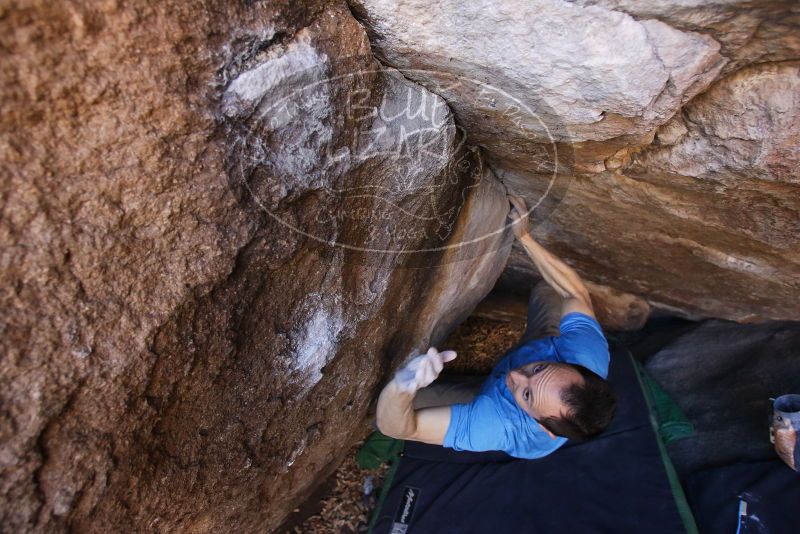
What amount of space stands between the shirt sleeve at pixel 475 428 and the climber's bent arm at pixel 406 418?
1.1 inches

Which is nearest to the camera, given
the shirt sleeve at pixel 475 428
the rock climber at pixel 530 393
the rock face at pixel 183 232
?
the rock face at pixel 183 232

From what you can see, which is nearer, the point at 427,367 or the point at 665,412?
the point at 427,367

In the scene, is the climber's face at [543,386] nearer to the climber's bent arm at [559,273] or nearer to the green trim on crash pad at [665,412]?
the climber's bent arm at [559,273]

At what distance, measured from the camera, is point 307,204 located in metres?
1.26

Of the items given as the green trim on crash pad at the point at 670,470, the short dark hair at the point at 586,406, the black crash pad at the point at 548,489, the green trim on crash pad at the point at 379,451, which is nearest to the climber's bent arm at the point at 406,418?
the short dark hair at the point at 586,406

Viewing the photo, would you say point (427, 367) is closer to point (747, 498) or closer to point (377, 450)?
point (377, 450)

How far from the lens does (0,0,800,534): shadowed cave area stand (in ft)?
3.02

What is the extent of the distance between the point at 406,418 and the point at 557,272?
0.86m

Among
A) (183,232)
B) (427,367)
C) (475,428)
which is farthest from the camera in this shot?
(475,428)

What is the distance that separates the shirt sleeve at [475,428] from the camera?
6.33 ft

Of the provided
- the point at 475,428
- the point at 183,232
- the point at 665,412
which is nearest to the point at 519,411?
the point at 475,428

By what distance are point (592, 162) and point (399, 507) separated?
1556mm

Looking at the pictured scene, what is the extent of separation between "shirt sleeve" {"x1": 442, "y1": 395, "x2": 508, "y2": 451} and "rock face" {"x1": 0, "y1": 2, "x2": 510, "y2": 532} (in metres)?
0.53

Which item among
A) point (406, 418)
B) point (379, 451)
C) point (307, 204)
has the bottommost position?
point (379, 451)
